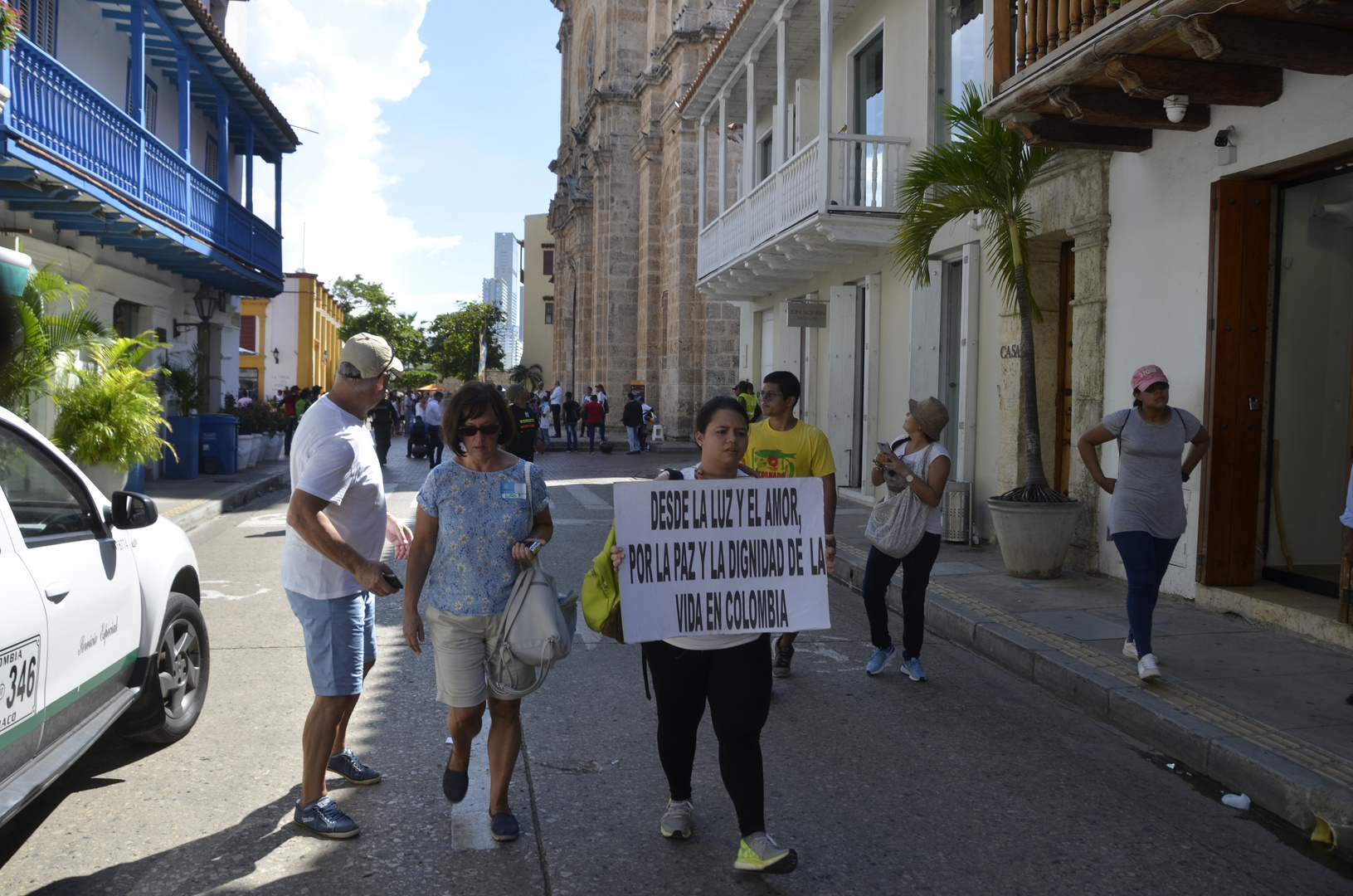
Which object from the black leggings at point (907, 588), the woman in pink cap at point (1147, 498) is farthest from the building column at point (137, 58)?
the woman in pink cap at point (1147, 498)

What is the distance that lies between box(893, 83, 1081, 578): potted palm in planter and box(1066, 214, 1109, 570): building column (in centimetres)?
36

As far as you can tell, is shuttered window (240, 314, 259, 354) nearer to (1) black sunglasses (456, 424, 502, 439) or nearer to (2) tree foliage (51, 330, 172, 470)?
(2) tree foliage (51, 330, 172, 470)

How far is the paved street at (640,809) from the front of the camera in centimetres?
349

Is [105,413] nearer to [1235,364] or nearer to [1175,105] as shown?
[1175,105]

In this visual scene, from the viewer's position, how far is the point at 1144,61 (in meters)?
7.06

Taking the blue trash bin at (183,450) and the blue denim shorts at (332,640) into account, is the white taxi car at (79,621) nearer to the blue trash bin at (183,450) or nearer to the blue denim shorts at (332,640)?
the blue denim shorts at (332,640)

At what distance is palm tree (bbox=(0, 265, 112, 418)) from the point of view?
10.6 meters

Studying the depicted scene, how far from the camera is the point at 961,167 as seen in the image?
945 centimetres

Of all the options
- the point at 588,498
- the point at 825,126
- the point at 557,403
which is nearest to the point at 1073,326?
the point at 825,126

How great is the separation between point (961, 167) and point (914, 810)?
680 centimetres

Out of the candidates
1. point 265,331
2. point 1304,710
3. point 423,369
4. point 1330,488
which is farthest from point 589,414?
point 423,369

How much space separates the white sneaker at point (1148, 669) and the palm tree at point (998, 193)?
340 centimetres

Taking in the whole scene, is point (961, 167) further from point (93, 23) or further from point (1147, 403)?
point (93, 23)

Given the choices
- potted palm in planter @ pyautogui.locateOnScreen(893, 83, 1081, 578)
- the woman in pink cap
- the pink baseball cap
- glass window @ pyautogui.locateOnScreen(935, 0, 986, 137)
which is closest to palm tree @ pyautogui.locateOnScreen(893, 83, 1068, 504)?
potted palm in planter @ pyautogui.locateOnScreen(893, 83, 1081, 578)
